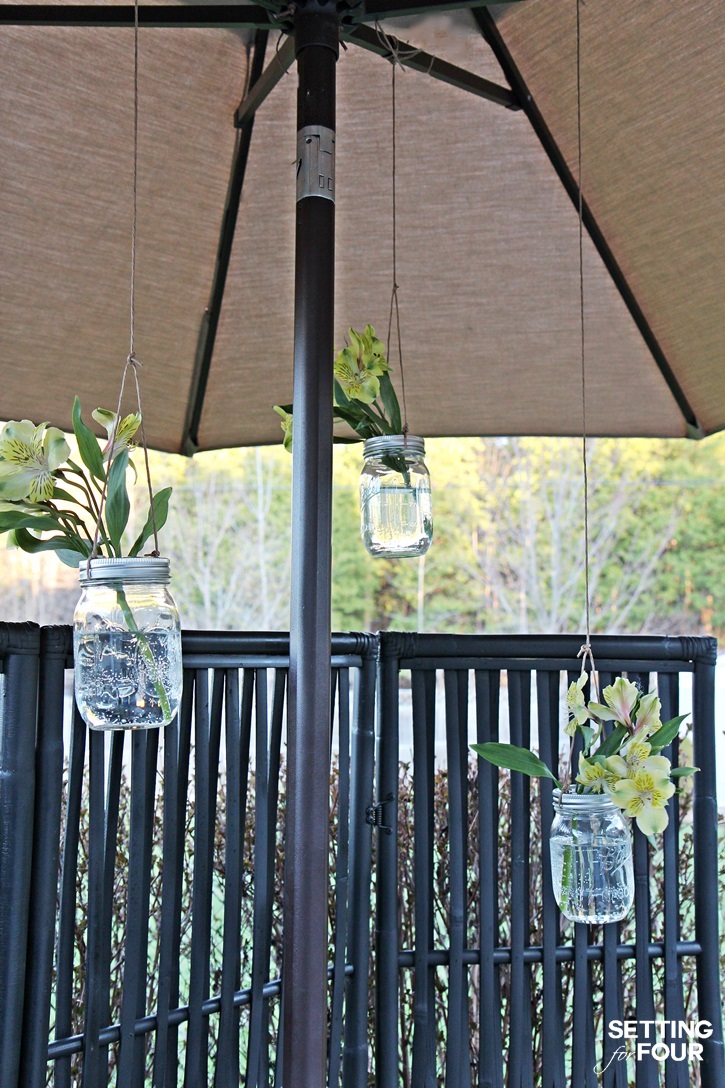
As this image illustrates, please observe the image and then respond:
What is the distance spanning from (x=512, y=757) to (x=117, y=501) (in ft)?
1.73

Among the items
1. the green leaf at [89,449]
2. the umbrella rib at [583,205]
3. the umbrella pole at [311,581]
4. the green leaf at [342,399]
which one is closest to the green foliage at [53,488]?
the green leaf at [89,449]

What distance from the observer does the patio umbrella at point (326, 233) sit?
3.13 feet

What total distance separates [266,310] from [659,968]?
1.67 m

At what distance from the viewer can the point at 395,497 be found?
1180 mm

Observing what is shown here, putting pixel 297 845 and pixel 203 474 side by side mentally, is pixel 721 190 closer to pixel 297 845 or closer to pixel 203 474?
pixel 297 845

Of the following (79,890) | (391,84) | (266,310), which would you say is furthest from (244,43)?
(79,890)

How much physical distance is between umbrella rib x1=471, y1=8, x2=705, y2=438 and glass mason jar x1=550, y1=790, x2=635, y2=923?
0.86 m

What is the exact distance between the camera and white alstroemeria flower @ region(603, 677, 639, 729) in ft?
3.44

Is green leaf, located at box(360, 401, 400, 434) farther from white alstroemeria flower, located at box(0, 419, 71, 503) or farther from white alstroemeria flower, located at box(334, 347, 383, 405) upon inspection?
white alstroemeria flower, located at box(0, 419, 71, 503)

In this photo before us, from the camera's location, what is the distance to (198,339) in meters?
1.66

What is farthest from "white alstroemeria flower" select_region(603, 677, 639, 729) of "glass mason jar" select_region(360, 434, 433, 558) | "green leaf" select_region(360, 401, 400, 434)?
"green leaf" select_region(360, 401, 400, 434)

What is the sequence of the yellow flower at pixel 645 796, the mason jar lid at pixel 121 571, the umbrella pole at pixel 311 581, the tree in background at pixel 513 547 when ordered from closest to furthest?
the mason jar lid at pixel 121 571 → the umbrella pole at pixel 311 581 → the yellow flower at pixel 645 796 → the tree in background at pixel 513 547

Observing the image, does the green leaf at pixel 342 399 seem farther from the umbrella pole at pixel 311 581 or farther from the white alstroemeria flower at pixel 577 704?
the white alstroemeria flower at pixel 577 704

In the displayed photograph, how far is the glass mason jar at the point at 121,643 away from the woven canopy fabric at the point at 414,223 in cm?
63
